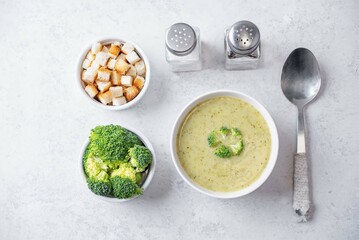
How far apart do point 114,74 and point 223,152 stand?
28.8 inches

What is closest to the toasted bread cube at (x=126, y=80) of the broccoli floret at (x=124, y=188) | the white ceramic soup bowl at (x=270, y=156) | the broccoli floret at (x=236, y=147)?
the white ceramic soup bowl at (x=270, y=156)

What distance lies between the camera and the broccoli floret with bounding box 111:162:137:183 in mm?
2748

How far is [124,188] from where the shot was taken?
2691 mm

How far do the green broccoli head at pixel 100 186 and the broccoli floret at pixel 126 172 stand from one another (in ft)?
0.22

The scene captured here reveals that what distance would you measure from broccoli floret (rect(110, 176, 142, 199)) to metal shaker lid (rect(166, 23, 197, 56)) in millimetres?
713

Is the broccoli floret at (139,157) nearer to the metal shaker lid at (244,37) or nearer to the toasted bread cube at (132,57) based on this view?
the toasted bread cube at (132,57)

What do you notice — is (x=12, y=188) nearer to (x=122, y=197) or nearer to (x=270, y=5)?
(x=122, y=197)

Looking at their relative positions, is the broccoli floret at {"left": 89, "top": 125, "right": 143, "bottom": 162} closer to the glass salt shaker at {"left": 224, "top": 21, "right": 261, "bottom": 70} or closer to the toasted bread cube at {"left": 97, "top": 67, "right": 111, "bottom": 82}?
the toasted bread cube at {"left": 97, "top": 67, "right": 111, "bottom": 82}

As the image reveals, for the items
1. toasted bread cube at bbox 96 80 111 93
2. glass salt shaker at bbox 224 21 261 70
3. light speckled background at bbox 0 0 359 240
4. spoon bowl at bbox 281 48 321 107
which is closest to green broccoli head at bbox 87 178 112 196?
light speckled background at bbox 0 0 359 240

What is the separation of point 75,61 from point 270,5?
1.16 m

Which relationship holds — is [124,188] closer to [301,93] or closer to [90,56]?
[90,56]

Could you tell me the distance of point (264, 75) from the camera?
2.96 meters

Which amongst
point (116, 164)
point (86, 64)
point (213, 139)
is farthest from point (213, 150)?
point (86, 64)

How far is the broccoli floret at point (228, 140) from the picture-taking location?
8.87ft
